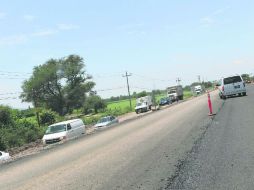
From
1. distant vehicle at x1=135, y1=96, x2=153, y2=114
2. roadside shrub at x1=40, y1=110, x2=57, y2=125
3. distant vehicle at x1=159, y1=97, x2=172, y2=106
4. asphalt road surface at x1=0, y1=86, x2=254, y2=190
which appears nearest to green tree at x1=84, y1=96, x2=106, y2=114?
distant vehicle at x1=159, y1=97, x2=172, y2=106

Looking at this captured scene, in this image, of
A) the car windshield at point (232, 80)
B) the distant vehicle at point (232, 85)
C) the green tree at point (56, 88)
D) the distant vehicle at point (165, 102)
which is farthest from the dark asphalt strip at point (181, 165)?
the green tree at point (56, 88)

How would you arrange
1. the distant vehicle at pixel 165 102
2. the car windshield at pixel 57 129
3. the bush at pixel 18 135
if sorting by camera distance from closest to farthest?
the car windshield at pixel 57 129, the bush at pixel 18 135, the distant vehicle at pixel 165 102

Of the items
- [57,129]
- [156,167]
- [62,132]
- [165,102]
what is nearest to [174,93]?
[165,102]

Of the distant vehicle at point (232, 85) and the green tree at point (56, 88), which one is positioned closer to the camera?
the distant vehicle at point (232, 85)

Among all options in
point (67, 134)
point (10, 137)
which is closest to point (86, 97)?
point (10, 137)

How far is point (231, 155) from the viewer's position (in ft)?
36.2

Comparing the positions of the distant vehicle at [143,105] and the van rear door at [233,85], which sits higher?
the van rear door at [233,85]

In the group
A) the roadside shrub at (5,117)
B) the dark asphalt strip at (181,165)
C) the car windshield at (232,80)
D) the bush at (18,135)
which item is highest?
the car windshield at (232,80)

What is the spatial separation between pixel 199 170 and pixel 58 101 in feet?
339

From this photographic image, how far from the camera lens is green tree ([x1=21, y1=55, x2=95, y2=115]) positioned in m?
112

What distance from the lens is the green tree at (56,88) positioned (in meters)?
112

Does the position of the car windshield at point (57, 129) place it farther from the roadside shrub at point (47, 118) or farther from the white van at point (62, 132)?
the roadside shrub at point (47, 118)

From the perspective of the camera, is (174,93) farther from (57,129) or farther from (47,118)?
(57,129)

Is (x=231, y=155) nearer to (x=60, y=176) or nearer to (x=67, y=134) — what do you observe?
(x=60, y=176)
